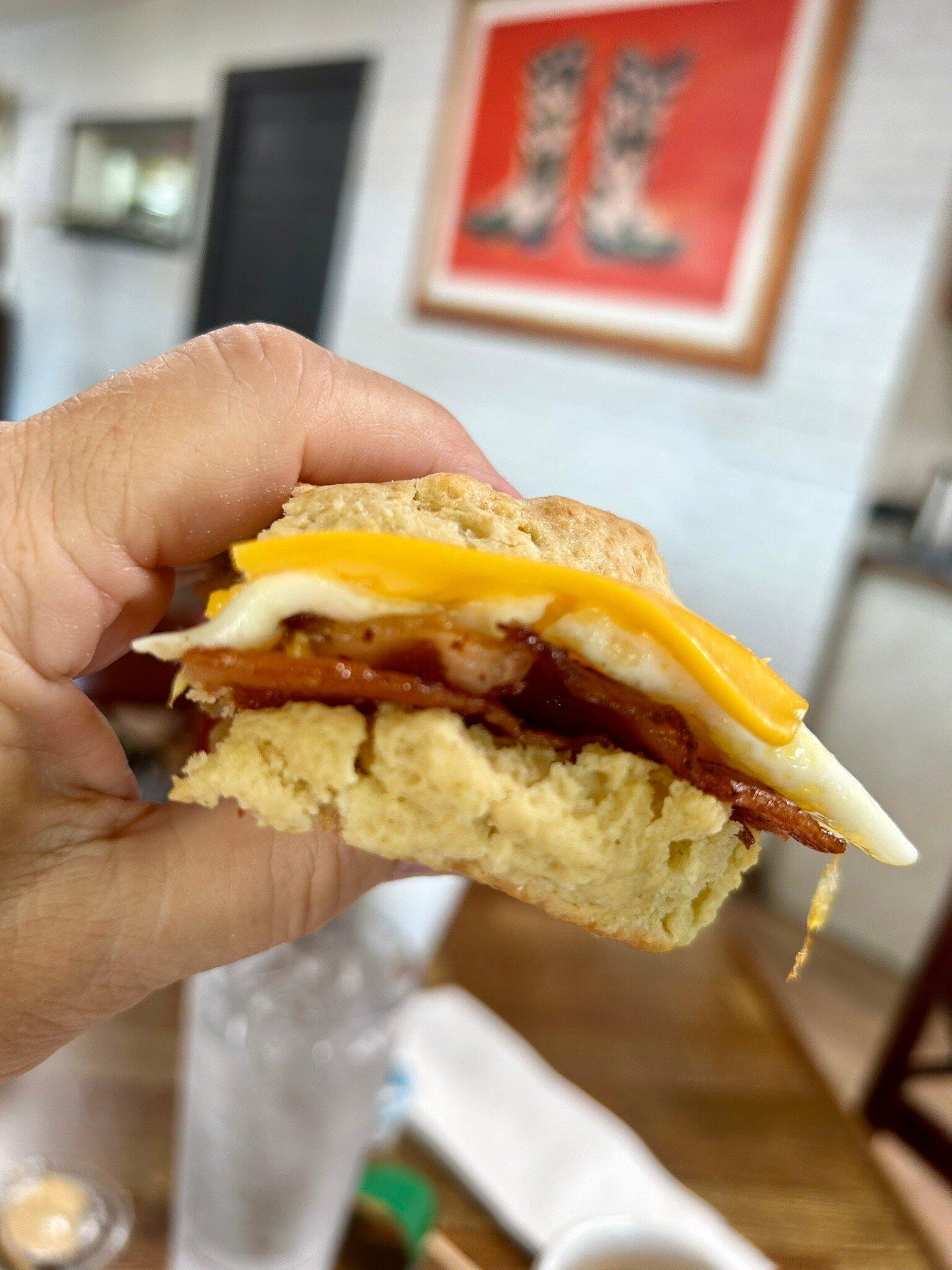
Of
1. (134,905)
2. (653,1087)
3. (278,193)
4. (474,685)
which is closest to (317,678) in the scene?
(474,685)

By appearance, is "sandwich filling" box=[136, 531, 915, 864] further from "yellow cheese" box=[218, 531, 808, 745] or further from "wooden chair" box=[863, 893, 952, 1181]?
"wooden chair" box=[863, 893, 952, 1181]

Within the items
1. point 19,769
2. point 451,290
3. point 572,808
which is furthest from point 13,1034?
point 451,290

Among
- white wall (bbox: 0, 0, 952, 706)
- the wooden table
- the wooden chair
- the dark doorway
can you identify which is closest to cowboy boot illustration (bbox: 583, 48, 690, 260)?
white wall (bbox: 0, 0, 952, 706)

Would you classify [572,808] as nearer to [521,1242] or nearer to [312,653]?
[312,653]

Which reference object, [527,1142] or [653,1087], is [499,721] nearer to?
[527,1142]

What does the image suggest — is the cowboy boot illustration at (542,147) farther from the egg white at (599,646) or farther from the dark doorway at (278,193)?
the egg white at (599,646)

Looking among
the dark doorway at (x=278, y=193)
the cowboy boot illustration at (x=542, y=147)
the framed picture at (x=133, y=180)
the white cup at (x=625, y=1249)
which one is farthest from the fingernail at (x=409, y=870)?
the framed picture at (x=133, y=180)
